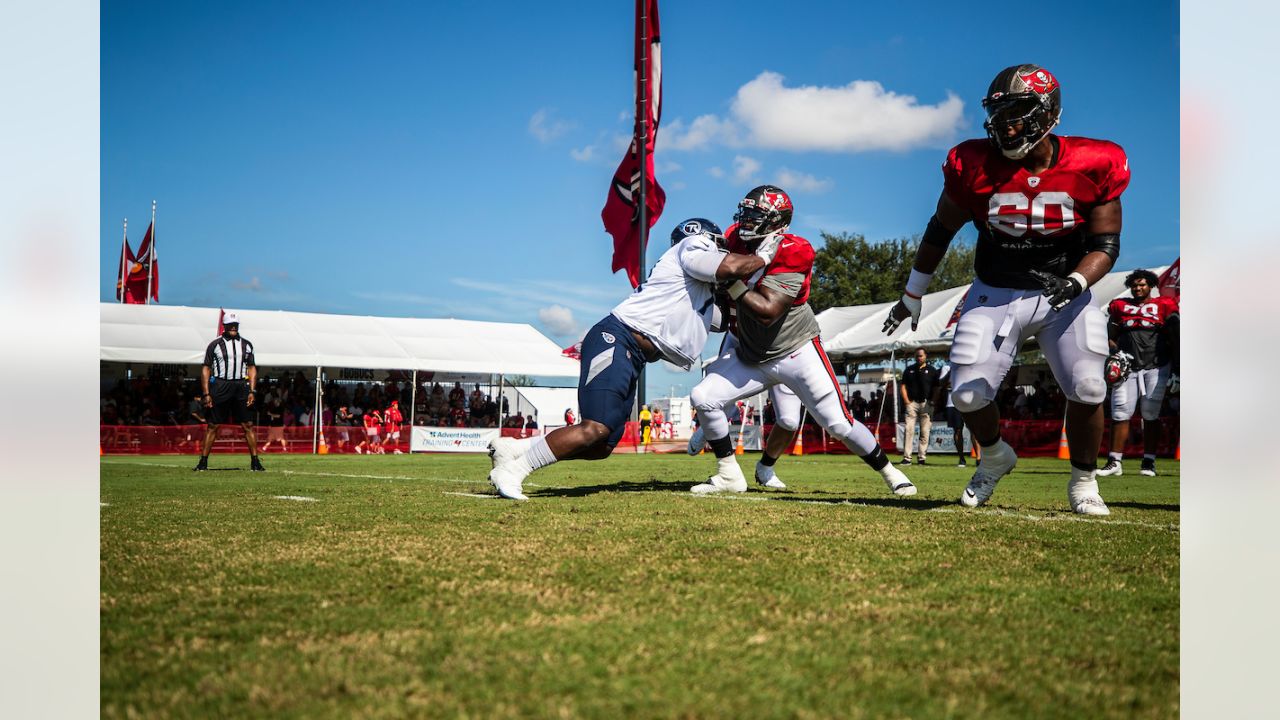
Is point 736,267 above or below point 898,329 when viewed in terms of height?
below

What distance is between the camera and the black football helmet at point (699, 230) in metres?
6.51

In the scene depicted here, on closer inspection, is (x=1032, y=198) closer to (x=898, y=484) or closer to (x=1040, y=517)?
(x=1040, y=517)

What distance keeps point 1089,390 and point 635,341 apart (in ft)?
8.99

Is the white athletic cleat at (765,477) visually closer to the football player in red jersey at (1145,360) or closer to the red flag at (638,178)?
the football player in red jersey at (1145,360)

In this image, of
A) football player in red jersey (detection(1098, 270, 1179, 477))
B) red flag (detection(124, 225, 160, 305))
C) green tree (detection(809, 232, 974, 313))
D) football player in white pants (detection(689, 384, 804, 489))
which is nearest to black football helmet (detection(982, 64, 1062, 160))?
football player in white pants (detection(689, 384, 804, 489))

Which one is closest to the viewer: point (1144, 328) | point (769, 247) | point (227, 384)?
point (769, 247)

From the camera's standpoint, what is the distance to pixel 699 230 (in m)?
6.56

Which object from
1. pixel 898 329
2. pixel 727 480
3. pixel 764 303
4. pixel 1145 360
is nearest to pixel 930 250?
pixel 764 303

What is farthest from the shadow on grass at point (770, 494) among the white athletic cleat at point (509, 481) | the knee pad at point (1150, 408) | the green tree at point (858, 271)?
the green tree at point (858, 271)

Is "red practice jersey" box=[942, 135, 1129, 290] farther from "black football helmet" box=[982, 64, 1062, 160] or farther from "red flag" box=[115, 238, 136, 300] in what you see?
"red flag" box=[115, 238, 136, 300]

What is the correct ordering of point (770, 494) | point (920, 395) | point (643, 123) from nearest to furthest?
1. point (770, 494)
2. point (920, 395)
3. point (643, 123)

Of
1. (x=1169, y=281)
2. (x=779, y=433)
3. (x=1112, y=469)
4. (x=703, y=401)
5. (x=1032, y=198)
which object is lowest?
(x=1112, y=469)

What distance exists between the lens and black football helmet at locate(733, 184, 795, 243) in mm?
6684
